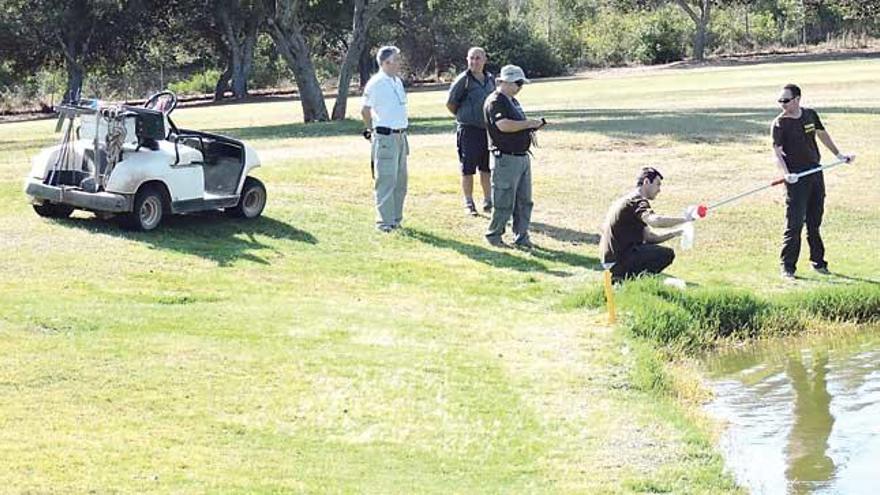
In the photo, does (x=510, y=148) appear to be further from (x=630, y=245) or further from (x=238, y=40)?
(x=238, y=40)

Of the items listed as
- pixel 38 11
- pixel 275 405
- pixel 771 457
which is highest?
pixel 38 11

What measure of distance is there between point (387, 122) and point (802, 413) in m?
6.18

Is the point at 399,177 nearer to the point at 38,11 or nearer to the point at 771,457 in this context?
the point at 771,457

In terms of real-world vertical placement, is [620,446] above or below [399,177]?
below

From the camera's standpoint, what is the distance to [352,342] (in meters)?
10.3

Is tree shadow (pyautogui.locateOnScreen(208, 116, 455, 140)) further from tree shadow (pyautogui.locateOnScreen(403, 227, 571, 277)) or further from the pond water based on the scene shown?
the pond water

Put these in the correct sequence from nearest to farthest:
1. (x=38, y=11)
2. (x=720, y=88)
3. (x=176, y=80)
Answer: (x=720, y=88) → (x=38, y=11) → (x=176, y=80)

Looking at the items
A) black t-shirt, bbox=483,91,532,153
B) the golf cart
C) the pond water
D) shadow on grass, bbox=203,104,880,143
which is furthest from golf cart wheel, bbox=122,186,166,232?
shadow on grass, bbox=203,104,880,143

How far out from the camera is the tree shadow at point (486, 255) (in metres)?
13.7

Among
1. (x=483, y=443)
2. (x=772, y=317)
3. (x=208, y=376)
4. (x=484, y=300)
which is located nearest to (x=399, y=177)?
(x=484, y=300)

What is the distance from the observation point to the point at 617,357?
34.0ft

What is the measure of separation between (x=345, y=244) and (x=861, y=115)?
54.6 feet

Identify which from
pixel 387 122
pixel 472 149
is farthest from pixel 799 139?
pixel 387 122

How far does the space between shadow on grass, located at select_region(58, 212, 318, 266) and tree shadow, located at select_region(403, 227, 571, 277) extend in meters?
1.24
